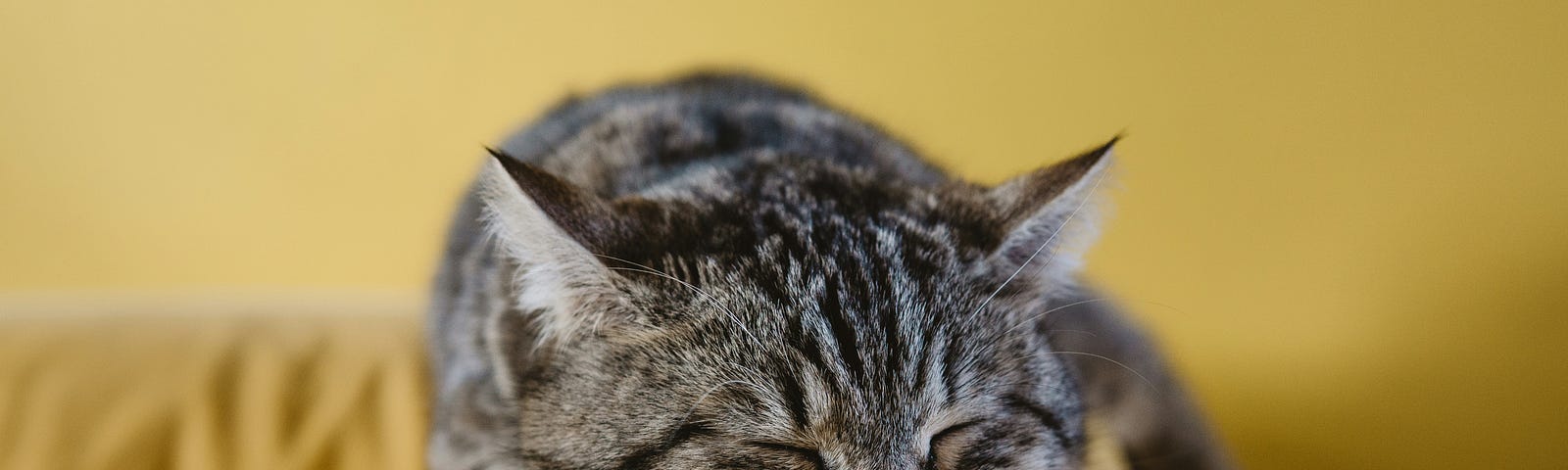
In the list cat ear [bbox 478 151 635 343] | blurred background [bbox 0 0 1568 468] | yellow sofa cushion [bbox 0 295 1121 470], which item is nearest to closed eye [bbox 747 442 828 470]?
cat ear [bbox 478 151 635 343]

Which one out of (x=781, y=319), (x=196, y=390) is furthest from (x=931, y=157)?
(x=196, y=390)

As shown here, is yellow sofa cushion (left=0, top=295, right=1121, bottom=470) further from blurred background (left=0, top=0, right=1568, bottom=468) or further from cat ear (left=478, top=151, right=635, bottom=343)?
cat ear (left=478, top=151, right=635, bottom=343)

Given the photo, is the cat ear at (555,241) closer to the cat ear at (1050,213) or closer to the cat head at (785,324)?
the cat head at (785,324)

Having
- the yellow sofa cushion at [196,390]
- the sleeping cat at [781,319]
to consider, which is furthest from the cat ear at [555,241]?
the yellow sofa cushion at [196,390]

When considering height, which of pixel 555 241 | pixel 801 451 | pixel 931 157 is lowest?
pixel 801 451

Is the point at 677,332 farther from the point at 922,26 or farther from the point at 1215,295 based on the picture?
the point at 1215,295

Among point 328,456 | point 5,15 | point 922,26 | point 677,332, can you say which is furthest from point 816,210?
point 5,15

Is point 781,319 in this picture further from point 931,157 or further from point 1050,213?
point 931,157
